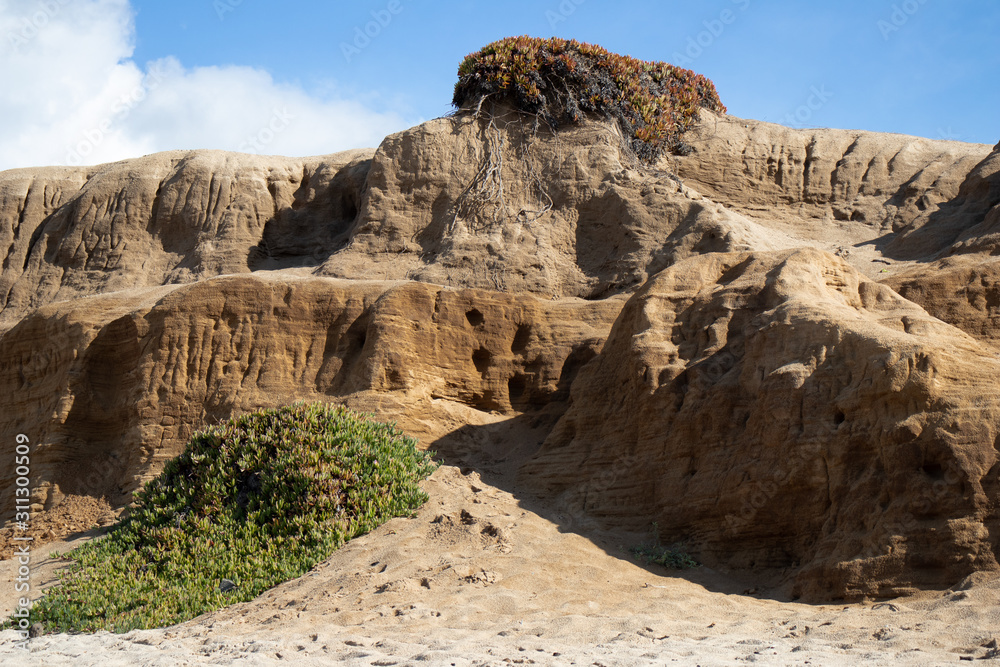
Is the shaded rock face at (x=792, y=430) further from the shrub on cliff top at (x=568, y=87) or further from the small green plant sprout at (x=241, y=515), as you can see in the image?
the shrub on cliff top at (x=568, y=87)

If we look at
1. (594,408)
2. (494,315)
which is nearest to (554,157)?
(494,315)

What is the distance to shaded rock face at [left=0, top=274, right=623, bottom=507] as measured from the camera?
42.2 ft

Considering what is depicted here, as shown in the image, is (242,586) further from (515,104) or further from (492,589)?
(515,104)

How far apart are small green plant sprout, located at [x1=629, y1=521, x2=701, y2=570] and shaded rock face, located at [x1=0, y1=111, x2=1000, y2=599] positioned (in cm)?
18

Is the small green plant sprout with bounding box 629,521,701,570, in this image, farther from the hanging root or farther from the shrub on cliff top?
the shrub on cliff top

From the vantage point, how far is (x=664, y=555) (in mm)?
8852

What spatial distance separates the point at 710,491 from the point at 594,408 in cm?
206

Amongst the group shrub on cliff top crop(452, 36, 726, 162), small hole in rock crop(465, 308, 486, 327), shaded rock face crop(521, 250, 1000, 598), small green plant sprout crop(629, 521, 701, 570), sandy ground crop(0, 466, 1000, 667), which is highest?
shrub on cliff top crop(452, 36, 726, 162)

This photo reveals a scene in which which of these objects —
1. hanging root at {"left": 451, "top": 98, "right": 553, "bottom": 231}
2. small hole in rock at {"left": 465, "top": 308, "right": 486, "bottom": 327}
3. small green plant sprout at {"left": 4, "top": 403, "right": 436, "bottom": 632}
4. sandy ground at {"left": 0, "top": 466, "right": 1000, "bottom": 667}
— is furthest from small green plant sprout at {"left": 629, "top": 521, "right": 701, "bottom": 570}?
hanging root at {"left": 451, "top": 98, "right": 553, "bottom": 231}

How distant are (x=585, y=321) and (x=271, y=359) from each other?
442 cm

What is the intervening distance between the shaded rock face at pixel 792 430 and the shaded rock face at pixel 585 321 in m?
0.03

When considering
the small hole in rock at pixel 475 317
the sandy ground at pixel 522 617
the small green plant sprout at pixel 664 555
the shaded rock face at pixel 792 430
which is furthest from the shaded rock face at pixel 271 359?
the small green plant sprout at pixel 664 555

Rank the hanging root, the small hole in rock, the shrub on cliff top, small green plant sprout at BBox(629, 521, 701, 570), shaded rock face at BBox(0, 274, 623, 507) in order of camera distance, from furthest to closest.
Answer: the shrub on cliff top, the hanging root, the small hole in rock, shaded rock face at BBox(0, 274, 623, 507), small green plant sprout at BBox(629, 521, 701, 570)

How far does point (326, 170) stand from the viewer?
18.4 metres
